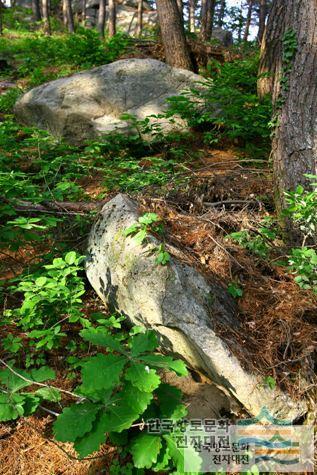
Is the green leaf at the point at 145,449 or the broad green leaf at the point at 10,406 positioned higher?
the broad green leaf at the point at 10,406

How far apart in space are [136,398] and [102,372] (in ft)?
0.77

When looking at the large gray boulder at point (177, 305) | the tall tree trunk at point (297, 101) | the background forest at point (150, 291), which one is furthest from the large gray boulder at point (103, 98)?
the large gray boulder at point (177, 305)

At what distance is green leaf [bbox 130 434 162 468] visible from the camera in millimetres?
1785

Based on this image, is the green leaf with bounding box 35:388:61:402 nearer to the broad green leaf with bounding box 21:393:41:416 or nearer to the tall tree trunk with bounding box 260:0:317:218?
the broad green leaf with bounding box 21:393:41:416

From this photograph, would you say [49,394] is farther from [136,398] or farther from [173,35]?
[173,35]

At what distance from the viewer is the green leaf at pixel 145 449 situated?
179 cm

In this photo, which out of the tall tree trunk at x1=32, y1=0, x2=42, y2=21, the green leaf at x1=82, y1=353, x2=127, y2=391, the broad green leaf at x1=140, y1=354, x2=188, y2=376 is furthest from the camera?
the tall tree trunk at x1=32, y1=0, x2=42, y2=21

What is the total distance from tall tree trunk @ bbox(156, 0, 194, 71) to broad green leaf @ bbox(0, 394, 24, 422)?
7731mm

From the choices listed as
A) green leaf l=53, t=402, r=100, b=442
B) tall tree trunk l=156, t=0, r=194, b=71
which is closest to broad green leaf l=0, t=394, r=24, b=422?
green leaf l=53, t=402, r=100, b=442

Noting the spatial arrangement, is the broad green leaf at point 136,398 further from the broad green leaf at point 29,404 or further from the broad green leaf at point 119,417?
the broad green leaf at point 29,404

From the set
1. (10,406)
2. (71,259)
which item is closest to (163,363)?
(10,406)

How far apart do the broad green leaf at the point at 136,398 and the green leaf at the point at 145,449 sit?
0.23m

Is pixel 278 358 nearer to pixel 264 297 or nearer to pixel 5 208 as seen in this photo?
pixel 264 297

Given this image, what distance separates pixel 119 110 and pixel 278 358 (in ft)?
19.3
